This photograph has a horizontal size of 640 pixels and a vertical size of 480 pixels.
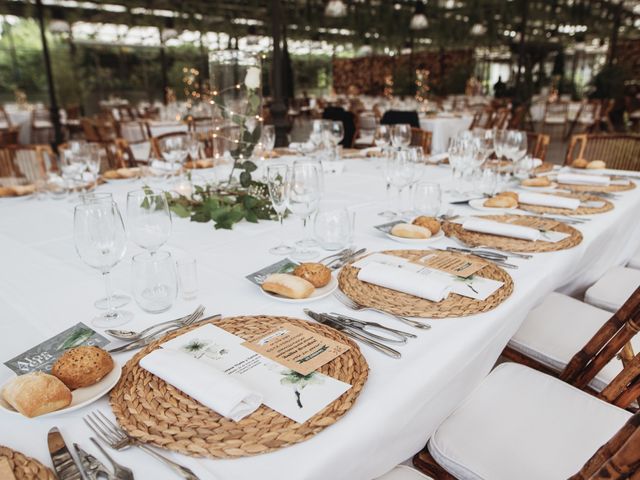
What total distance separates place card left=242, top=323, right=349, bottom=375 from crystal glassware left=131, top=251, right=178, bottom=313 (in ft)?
0.89

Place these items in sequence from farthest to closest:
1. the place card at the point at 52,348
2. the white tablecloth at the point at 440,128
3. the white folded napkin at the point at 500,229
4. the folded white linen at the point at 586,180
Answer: the white tablecloth at the point at 440,128
the folded white linen at the point at 586,180
the white folded napkin at the point at 500,229
the place card at the point at 52,348

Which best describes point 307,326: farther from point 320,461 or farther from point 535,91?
point 535,91

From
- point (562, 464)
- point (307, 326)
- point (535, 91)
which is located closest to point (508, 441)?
point (562, 464)

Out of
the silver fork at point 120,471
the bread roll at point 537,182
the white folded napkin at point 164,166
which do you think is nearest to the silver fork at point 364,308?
the silver fork at point 120,471

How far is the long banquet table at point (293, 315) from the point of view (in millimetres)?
617

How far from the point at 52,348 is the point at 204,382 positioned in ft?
1.18

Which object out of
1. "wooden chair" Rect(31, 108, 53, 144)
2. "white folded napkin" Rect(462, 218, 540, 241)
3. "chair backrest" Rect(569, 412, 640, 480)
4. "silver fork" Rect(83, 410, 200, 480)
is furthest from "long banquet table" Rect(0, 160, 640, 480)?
"wooden chair" Rect(31, 108, 53, 144)

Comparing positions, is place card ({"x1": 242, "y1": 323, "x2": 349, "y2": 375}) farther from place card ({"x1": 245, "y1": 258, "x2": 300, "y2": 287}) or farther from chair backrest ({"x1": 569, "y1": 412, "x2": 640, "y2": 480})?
chair backrest ({"x1": 569, "y1": 412, "x2": 640, "y2": 480})

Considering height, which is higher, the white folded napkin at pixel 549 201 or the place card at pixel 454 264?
the white folded napkin at pixel 549 201

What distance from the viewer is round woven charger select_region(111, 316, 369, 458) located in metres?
0.59

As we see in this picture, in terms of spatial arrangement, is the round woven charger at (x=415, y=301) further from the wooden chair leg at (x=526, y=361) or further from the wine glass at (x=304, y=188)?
the wooden chair leg at (x=526, y=361)

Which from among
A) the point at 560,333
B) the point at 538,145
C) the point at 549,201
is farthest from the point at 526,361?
the point at 538,145

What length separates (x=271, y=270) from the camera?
1.17 meters

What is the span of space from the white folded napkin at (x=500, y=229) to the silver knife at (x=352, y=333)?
69 centimetres
